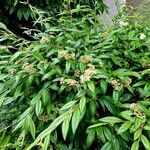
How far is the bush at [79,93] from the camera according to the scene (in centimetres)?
179

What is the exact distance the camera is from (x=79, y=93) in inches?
73.8

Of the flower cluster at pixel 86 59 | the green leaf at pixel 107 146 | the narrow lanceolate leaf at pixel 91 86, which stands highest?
the flower cluster at pixel 86 59

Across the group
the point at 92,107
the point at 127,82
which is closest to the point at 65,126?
the point at 92,107

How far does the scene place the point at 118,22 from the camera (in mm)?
2799

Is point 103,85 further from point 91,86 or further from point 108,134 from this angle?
point 108,134

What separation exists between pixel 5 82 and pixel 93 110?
691 mm

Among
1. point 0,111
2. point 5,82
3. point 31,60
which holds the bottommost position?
point 0,111

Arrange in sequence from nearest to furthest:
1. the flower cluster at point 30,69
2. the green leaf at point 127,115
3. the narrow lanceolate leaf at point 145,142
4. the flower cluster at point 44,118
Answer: the narrow lanceolate leaf at point 145,142, the green leaf at point 127,115, the flower cluster at point 44,118, the flower cluster at point 30,69

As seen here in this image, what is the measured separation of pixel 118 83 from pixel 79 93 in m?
0.21

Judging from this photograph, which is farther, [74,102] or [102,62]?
[102,62]

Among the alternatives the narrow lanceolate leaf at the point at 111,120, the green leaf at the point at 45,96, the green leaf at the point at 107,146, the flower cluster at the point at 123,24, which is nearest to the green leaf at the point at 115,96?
the narrow lanceolate leaf at the point at 111,120

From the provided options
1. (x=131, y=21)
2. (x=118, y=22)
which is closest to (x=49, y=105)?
(x=118, y=22)

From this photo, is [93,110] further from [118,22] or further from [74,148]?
[118,22]

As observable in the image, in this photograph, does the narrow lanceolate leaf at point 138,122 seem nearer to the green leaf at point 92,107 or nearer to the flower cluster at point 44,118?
the green leaf at point 92,107
